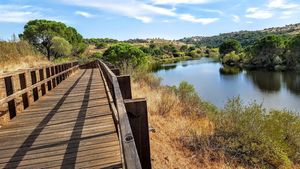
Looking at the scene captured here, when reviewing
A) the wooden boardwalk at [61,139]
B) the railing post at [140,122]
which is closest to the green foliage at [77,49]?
the wooden boardwalk at [61,139]

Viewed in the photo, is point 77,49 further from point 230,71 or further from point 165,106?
point 165,106

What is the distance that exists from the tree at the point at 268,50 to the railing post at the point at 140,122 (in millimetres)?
65338

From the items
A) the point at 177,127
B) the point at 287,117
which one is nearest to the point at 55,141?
the point at 177,127

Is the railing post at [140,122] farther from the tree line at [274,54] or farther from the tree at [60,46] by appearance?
the tree line at [274,54]

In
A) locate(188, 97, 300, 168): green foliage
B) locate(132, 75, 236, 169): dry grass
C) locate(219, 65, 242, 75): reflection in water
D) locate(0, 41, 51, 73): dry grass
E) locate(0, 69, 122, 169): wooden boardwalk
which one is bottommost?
locate(219, 65, 242, 75): reflection in water

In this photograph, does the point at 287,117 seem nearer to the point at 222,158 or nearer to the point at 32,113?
the point at 222,158

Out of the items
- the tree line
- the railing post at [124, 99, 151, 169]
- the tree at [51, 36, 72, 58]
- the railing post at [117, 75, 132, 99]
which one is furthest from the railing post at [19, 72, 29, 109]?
the tree line

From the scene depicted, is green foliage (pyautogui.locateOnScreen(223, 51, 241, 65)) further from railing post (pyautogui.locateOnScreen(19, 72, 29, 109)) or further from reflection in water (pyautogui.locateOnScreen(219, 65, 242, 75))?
railing post (pyautogui.locateOnScreen(19, 72, 29, 109))

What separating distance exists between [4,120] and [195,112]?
9287mm

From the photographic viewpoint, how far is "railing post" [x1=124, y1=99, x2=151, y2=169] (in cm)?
261

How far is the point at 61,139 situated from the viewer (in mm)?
4340

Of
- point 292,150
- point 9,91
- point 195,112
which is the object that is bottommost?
point 292,150

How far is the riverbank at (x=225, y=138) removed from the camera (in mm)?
7551

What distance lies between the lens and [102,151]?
12.1 ft
